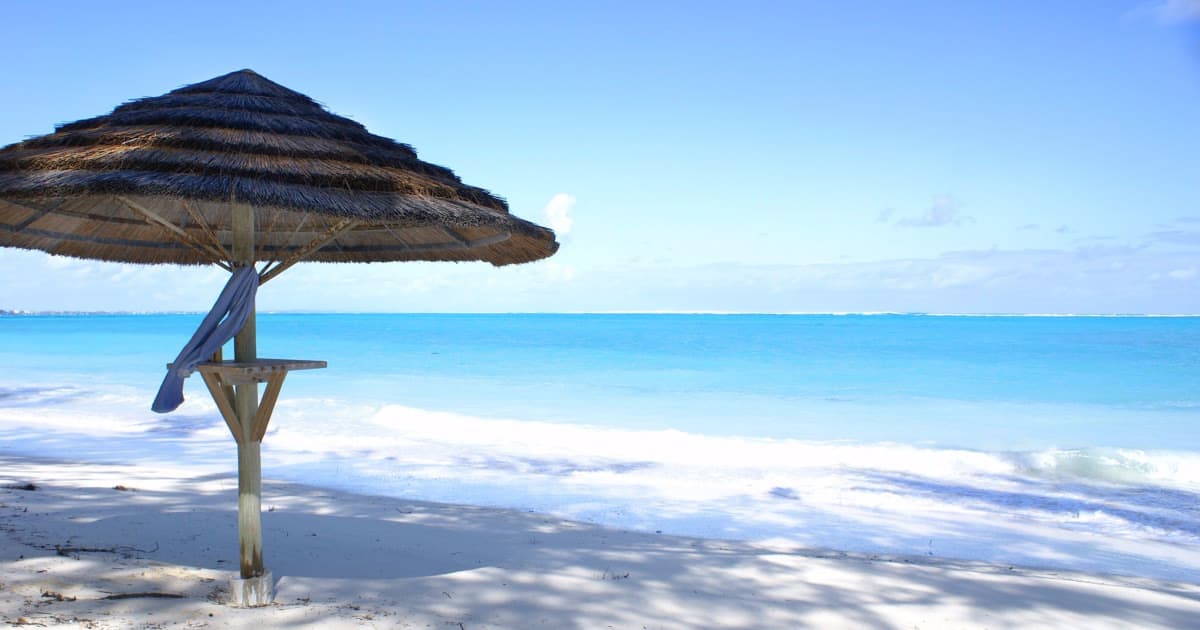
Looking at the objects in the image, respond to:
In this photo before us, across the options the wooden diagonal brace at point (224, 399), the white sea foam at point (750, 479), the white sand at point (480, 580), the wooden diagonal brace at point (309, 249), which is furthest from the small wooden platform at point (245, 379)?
the white sea foam at point (750, 479)

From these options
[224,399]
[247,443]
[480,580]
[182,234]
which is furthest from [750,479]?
[182,234]

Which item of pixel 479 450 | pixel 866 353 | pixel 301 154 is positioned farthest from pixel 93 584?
pixel 866 353

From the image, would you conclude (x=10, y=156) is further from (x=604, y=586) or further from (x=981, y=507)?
(x=981, y=507)

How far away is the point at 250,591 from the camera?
3.04 m

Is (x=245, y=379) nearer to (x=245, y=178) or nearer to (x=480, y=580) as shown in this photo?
(x=245, y=178)

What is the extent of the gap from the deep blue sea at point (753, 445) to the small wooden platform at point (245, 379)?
3189 millimetres

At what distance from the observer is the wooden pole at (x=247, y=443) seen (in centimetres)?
295

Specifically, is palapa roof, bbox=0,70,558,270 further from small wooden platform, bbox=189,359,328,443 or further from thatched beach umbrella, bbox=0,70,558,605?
small wooden platform, bbox=189,359,328,443

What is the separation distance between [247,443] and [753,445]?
7.87 m

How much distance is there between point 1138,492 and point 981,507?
1.77m

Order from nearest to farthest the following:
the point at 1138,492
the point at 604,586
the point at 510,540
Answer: the point at 604,586
the point at 510,540
the point at 1138,492

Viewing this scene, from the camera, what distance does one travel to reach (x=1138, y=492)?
284 inches

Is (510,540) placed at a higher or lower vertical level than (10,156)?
lower

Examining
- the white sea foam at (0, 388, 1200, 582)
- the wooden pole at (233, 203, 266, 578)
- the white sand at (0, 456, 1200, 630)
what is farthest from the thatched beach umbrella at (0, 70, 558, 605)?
the white sea foam at (0, 388, 1200, 582)
